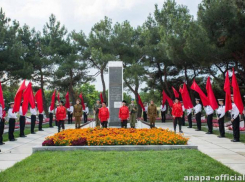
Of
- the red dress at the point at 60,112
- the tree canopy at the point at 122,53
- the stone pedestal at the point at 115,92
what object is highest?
the tree canopy at the point at 122,53

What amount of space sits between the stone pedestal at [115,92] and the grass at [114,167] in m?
7.74

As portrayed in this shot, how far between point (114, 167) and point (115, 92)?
961cm

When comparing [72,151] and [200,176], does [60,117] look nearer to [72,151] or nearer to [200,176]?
[72,151]

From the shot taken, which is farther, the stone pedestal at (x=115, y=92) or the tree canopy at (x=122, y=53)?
the tree canopy at (x=122, y=53)

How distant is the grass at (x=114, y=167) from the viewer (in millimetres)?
5254

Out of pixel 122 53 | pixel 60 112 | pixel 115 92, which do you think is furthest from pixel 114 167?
pixel 122 53

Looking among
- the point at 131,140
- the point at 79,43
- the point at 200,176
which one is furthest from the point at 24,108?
the point at 79,43

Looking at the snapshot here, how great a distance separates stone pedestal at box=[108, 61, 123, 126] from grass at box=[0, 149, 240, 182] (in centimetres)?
774

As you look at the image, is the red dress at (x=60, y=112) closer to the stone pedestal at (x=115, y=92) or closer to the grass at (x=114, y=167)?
the stone pedestal at (x=115, y=92)

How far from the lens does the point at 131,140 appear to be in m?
8.51

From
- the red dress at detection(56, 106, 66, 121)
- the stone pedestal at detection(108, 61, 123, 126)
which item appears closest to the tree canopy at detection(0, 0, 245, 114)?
the stone pedestal at detection(108, 61, 123, 126)

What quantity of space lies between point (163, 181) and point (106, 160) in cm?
214

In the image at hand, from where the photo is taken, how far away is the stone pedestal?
1530 cm

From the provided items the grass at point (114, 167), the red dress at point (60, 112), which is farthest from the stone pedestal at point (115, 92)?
the grass at point (114, 167)
